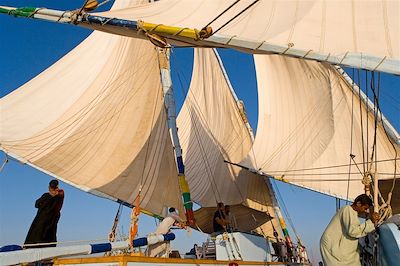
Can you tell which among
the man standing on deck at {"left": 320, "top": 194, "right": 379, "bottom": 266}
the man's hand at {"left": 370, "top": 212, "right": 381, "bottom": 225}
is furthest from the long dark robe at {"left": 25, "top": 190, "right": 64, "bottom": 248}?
the man's hand at {"left": 370, "top": 212, "right": 381, "bottom": 225}

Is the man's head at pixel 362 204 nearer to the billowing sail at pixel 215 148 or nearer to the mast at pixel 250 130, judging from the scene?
the billowing sail at pixel 215 148

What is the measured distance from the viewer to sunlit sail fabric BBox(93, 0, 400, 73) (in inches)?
320

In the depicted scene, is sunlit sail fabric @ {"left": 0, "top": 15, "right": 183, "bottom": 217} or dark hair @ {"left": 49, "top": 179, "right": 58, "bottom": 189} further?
sunlit sail fabric @ {"left": 0, "top": 15, "right": 183, "bottom": 217}

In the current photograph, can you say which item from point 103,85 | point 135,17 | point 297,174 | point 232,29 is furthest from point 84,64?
point 297,174

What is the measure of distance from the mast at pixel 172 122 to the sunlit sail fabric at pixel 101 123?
1051 mm

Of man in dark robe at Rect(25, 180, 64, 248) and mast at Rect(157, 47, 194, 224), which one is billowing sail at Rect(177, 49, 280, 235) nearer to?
mast at Rect(157, 47, 194, 224)

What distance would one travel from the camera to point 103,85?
13.9 metres

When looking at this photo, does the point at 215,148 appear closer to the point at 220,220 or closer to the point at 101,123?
the point at 101,123

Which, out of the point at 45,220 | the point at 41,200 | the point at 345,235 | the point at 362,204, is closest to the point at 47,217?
the point at 45,220

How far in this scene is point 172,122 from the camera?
13312 mm

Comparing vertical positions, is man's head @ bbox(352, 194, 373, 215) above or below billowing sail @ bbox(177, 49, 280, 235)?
below

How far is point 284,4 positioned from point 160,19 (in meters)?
2.80

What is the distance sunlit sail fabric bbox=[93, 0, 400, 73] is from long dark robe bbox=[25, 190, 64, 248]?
13.4ft

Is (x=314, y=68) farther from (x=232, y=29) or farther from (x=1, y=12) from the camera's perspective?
(x=1, y=12)
